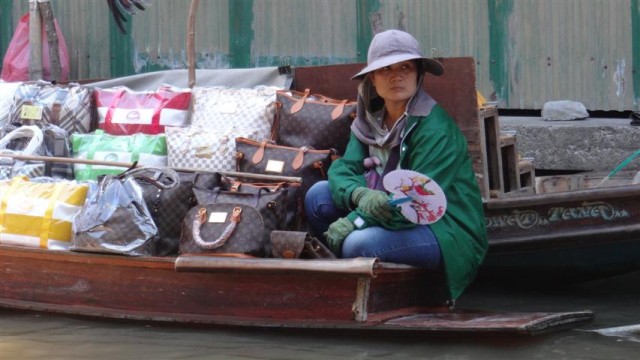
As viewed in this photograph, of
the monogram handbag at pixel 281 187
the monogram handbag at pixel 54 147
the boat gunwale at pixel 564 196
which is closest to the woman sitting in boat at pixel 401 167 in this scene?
the monogram handbag at pixel 281 187

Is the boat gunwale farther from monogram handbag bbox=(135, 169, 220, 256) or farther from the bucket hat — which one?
monogram handbag bbox=(135, 169, 220, 256)

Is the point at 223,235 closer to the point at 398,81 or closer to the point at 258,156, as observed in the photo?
the point at 258,156

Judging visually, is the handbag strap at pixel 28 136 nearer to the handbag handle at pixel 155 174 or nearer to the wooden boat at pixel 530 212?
the handbag handle at pixel 155 174

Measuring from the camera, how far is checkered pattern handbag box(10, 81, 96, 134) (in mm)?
7367

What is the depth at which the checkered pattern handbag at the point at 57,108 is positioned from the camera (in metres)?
7.37

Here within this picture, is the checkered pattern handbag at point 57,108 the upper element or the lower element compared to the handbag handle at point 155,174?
upper

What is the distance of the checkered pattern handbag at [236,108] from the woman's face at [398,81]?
96 centimetres

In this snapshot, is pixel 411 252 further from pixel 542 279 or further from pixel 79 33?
pixel 79 33

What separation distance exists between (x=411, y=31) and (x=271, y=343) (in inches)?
170

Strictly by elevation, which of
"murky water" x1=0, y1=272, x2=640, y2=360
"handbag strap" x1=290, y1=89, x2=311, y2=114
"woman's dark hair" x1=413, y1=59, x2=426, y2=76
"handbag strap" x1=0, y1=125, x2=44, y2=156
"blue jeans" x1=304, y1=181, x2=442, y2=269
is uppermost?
"woman's dark hair" x1=413, y1=59, x2=426, y2=76

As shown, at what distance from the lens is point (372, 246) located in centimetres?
580

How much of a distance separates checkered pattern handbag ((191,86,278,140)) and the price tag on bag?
3.04ft

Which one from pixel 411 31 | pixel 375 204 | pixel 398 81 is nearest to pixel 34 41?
pixel 411 31

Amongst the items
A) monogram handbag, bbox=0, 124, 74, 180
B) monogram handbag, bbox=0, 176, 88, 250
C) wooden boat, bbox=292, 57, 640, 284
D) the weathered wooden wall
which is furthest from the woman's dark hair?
the weathered wooden wall
